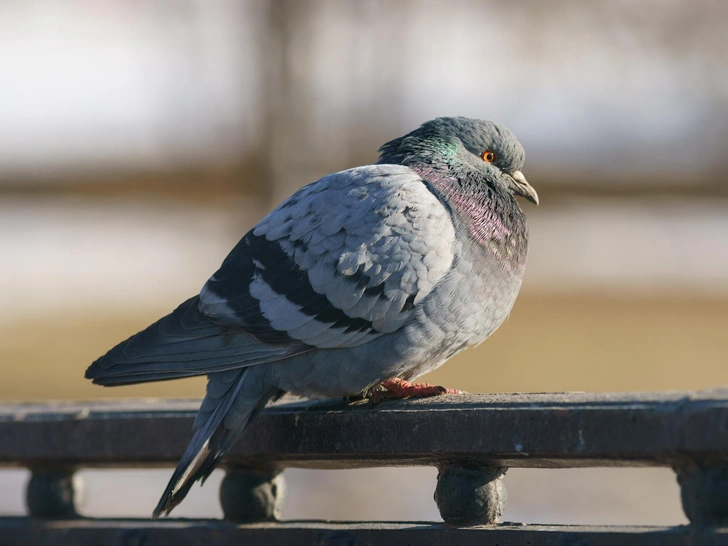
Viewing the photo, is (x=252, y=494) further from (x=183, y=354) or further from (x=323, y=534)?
(x=183, y=354)

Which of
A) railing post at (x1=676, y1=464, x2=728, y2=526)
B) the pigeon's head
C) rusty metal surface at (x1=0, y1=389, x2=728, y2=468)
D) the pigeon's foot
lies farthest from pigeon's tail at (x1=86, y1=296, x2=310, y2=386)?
railing post at (x1=676, y1=464, x2=728, y2=526)

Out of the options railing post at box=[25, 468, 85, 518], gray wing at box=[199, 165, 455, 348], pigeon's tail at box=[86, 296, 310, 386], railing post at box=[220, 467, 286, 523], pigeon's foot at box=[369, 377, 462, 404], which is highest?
gray wing at box=[199, 165, 455, 348]

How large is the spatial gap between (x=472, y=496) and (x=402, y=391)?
2.62 ft

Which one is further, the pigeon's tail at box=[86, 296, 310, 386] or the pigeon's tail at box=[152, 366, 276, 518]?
the pigeon's tail at box=[86, 296, 310, 386]

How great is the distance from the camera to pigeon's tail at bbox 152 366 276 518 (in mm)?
2506

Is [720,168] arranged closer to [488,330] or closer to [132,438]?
Answer: [488,330]

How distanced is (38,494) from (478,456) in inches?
62.4

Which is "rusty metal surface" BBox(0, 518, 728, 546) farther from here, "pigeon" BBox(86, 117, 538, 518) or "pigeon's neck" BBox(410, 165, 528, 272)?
"pigeon's neck" BBox(410, 165, 528, 272)

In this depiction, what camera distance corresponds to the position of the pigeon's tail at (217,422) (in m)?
2.51

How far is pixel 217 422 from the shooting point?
260 centimetres

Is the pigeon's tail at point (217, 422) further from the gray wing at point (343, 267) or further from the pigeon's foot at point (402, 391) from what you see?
the pigeon's foot at point (402, 391)

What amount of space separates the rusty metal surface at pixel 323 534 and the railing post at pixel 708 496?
0.11ft

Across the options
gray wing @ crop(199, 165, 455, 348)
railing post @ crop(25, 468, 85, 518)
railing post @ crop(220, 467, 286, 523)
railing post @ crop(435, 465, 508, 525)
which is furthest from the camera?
railing post @ crop(25, 468, 85, 518)

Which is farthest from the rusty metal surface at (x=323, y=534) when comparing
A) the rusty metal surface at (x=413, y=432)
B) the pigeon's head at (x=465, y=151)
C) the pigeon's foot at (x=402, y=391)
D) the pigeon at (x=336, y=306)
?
the pigeon's head at (x=465, y=151)
